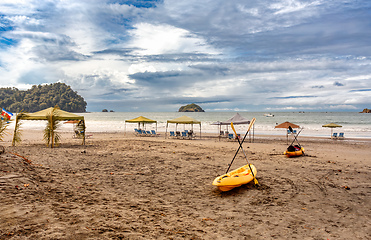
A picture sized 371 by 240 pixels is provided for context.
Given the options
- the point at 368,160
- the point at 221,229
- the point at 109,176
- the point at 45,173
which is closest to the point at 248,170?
the point at 221,229

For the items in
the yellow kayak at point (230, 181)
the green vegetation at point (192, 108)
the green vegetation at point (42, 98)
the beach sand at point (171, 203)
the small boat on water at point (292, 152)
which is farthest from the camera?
the green vegetation at point (192, 108)

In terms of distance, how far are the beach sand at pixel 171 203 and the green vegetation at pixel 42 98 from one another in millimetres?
122132

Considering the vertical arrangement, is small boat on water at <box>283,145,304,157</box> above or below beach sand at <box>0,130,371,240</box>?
above

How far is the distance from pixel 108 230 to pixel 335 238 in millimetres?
3875

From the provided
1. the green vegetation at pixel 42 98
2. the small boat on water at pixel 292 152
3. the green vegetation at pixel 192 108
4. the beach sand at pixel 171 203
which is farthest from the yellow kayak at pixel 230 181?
the green vegetation at pixel 192 108

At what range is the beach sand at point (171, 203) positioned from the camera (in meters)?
4.05

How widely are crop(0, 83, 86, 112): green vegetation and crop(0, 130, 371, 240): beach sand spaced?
122 metres

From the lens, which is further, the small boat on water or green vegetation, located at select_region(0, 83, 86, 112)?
green vegetation, located at select_region(0, 83, 86, 112)

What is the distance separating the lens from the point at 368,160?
11.5 metres

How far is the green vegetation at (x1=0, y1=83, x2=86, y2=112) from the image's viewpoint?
114 meters

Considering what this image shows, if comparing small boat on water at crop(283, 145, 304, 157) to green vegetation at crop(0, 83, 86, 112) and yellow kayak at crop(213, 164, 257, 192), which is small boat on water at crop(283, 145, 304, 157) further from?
green vegetation at crop(0, 83, 86, 112)

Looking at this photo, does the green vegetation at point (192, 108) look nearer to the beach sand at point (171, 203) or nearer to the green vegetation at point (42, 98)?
the green vegetation at point (42, 98)

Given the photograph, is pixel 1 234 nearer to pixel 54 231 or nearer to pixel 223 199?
pixel 54 231

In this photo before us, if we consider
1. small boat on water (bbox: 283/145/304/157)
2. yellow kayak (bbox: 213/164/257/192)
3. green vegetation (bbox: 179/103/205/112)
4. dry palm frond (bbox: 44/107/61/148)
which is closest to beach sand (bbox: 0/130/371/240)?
yellow kayak (bbox: 213/164/257/192)
